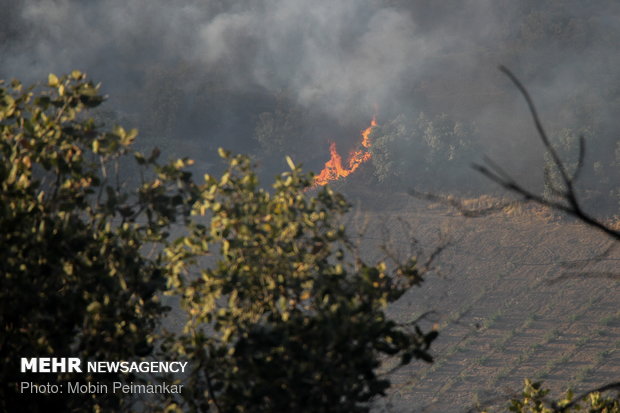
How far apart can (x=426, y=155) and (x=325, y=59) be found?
1254 centimetres

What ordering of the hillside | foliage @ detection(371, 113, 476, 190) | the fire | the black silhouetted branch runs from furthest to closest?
the fire → foliage @ detection(371, 113, 476, 190) → the hillside → the black silhouetted branch

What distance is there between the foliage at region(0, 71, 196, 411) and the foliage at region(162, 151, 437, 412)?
356mm

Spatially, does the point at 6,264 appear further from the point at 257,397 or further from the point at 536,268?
the point at 536,268

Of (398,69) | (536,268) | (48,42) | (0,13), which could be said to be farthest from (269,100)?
(536,268)

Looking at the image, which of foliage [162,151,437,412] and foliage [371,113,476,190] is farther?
foliage [371,113,476,190]

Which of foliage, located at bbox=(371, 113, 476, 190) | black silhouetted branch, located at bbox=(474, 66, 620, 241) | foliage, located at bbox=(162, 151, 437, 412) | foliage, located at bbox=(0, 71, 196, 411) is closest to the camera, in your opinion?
black silhouetted branch, located at bbox=(474, 66, 620, 241)

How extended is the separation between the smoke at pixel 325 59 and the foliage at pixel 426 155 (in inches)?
106

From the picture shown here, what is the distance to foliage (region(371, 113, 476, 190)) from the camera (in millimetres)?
30781

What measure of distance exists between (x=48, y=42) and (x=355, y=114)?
55.7 ft

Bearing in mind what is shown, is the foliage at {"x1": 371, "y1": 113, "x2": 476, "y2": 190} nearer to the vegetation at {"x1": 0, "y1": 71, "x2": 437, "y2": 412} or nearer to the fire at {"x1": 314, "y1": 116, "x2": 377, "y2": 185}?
the fire at {"x1": 314, "y1": 116, "x2": 377, "y2": 185}

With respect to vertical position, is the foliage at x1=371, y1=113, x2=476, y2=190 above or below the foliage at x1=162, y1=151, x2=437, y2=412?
above

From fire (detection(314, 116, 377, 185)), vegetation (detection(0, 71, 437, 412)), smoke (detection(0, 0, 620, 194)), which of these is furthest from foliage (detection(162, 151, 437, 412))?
smoke (detection(0, 0, 620, 194))

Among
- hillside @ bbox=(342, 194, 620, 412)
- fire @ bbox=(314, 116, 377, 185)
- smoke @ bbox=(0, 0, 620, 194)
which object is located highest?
smoke @ bbox=(0, 0, 620, 194)

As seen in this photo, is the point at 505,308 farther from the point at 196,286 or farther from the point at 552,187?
the point at 552,187
